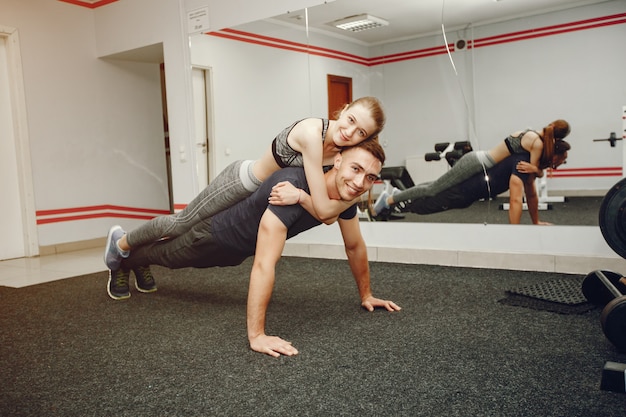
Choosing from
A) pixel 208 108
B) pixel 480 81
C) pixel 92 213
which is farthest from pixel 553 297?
pixel 92 213

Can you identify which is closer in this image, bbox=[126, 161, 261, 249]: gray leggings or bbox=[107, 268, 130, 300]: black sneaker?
bbox=[126, 161, 261, 249]: gray leggings

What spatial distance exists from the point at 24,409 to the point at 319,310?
4.93 feet

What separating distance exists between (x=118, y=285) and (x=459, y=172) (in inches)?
103

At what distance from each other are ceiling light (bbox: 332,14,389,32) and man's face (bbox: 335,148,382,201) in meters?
2.35

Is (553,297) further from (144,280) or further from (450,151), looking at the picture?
(144,280)

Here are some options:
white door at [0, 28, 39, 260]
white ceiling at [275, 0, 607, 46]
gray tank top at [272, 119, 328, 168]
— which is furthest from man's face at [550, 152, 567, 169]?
white door at [0, 28, 39, 260]

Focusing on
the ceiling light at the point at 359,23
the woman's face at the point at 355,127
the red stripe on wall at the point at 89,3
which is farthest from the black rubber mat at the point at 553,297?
the red stripe on wall at the point at 89,3

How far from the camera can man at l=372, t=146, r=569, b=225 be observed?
3.61 metres

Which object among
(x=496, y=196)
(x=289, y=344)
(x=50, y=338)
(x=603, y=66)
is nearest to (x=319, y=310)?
(x=289, y=344)

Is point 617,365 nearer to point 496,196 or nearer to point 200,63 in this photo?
point 496,196

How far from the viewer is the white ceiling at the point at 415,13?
3680 millimetres

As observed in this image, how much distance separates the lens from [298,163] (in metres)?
2.43

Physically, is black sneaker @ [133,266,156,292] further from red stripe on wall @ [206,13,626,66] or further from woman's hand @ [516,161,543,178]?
woman's hand @ [516,161,543,178]

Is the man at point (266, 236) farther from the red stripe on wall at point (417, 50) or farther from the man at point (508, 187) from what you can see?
the red stripe on wall at point (417, 50)
